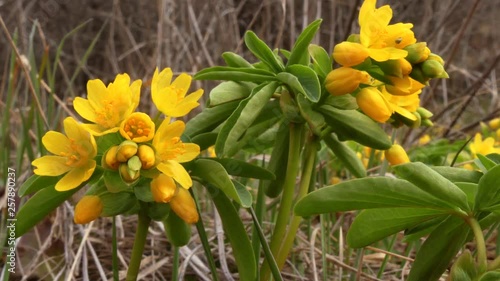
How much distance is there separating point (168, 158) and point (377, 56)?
306 millimetres

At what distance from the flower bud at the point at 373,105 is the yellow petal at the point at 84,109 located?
1.18ft

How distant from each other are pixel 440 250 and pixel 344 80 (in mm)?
264

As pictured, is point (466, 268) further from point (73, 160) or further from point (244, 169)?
point (73, 160)

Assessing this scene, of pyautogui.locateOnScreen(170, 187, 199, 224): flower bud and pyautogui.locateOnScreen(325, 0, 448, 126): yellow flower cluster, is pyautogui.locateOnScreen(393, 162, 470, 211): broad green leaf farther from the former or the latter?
pyautogui.locateOnScreen(170, 187, 199, 224): flower bud

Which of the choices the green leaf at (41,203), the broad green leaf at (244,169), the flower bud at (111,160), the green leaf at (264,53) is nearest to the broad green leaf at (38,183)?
the green leaf at (41,203)

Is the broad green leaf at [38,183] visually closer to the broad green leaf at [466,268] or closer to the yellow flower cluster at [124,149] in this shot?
the yellow flower cluster at [124,149]

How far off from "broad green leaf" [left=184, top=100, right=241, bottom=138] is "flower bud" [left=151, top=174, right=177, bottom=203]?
147 mm

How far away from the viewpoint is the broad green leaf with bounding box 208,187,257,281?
0.84 metres

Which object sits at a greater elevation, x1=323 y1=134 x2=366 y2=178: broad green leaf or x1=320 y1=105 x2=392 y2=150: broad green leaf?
x1=320 y1=105 x2=392 y2=150: broad green leaf

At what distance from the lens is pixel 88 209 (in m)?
0.76

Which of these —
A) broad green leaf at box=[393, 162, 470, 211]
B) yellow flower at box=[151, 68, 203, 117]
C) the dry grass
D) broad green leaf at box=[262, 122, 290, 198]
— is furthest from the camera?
the dry grass

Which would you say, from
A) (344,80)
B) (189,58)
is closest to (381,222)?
(344,80)

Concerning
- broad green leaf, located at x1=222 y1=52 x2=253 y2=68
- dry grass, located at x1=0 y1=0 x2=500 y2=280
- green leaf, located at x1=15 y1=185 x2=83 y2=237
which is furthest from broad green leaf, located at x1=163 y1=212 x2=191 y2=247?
dry grass, located at x1=0 y1=0 x2=500 y2=280

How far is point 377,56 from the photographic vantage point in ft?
2.59
